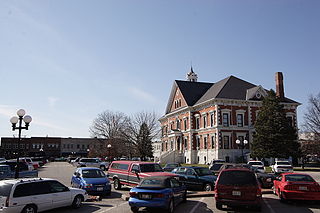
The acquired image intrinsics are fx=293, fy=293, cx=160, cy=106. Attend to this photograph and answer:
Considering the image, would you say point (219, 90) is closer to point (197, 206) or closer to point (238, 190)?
point (197, 206)

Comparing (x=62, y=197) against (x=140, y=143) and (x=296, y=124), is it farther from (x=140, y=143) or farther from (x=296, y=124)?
(x=296, y=124)

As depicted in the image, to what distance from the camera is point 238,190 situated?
36.8 ft

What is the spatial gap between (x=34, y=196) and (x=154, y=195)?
176 inches

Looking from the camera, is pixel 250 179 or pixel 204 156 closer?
pixel 250 179

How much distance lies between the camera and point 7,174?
21094mm

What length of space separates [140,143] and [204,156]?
12333mm

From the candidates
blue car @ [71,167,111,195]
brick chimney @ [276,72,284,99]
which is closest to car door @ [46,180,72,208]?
blue car @ [71,167,111,195]

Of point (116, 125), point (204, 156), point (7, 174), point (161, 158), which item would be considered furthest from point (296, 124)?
point (7, 174)

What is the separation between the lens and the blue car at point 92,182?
1590 centimetres

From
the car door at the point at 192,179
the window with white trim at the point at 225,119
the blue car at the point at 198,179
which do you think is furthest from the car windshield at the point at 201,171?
the window with white trim at the point at 225,119

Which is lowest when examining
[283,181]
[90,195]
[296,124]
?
[90,195]

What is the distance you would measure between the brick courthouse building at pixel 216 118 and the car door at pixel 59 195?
40892mm

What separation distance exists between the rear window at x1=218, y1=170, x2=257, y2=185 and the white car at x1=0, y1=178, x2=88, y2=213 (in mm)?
6212

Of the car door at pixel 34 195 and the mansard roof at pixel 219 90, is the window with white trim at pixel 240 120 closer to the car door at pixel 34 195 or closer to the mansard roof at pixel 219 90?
the mansard roof at pixel 219 90
